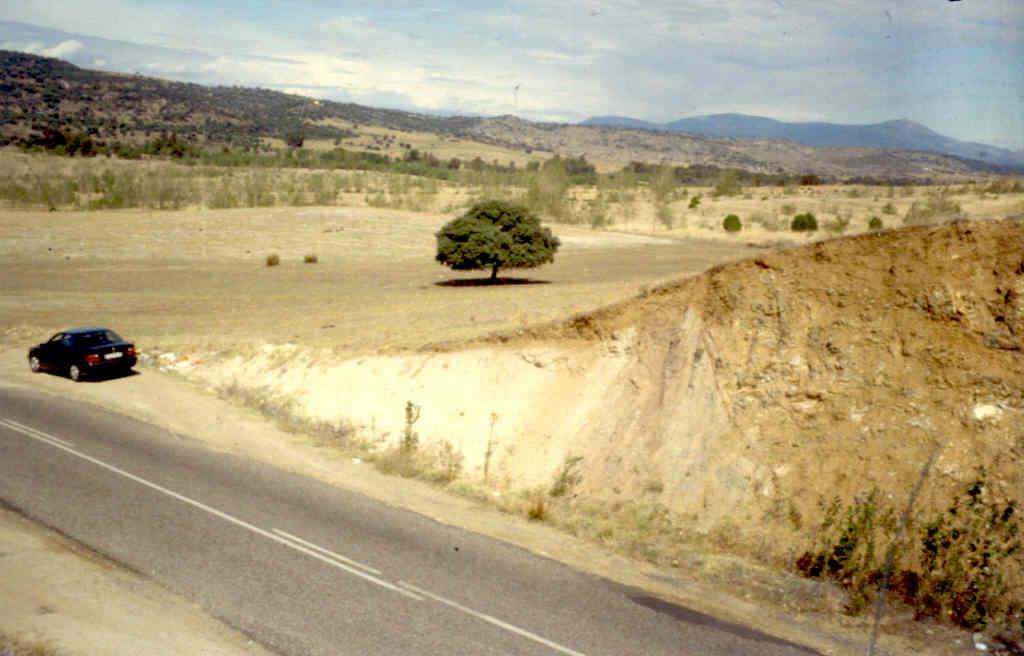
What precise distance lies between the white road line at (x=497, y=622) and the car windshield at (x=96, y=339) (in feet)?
56.2

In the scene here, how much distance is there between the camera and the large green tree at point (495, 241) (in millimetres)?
44781

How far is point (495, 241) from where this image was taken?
44.7 meters

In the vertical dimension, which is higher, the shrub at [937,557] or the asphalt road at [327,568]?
the shrub at [937,557]

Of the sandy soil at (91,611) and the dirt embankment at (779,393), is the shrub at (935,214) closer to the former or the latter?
the dirt embankment at (779,393)

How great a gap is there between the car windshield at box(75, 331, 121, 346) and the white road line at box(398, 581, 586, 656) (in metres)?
17.1

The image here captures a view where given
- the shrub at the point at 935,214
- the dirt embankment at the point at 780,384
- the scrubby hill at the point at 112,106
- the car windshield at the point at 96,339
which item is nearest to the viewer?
the dirt embankment at the point at 780,384

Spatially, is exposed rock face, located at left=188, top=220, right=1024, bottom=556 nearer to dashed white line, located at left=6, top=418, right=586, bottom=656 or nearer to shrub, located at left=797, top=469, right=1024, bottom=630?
shrub, located at left=797, top=469, right=1024, bottom=630

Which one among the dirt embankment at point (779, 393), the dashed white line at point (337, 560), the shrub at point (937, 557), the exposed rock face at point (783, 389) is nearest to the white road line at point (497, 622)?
the dashed white line at point (337, 560)

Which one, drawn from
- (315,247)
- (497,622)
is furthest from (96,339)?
(315,247)

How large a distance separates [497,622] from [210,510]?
5.43 meters

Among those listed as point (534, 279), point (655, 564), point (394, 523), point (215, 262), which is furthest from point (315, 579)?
point (215, 262)

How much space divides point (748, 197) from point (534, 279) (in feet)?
205

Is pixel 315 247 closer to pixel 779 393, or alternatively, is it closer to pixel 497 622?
pixel 779 393

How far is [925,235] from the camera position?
43.5 ft
